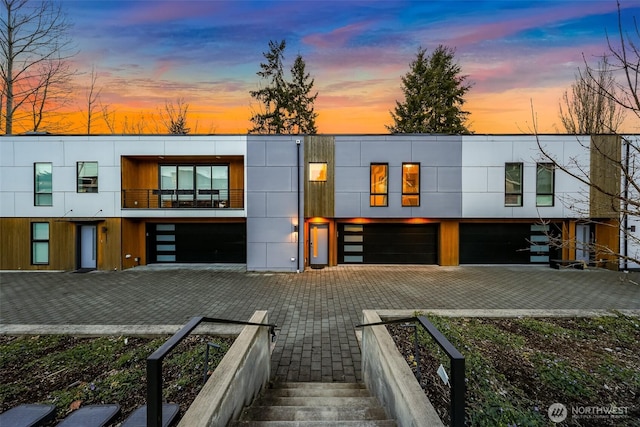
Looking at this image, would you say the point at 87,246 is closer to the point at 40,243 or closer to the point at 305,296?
the point at 40,243

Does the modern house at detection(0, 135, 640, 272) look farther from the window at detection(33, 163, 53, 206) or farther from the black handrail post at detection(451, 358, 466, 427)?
the black handrail post at detection(451, 358, 466, 427)

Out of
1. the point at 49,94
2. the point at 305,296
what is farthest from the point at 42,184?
the point at 305,296

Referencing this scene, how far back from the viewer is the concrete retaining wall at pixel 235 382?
Answer: 2.19m

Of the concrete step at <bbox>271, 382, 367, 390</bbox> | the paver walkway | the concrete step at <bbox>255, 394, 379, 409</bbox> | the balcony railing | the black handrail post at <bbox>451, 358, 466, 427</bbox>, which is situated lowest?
the paver walkway

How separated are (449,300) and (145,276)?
11202mm

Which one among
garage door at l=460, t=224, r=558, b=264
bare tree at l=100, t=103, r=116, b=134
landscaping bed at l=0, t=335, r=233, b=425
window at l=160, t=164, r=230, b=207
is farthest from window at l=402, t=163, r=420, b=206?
bare tree at l=100, t=103, r=116, b=134

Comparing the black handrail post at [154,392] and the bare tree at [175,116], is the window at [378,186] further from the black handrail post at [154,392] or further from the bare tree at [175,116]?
the bare tree at [175,116]

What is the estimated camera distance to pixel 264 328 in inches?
165

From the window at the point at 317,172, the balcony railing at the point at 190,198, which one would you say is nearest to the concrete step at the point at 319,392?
the window at the point at 317,172

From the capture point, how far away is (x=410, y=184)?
11250 mm

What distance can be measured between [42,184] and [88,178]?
200 centimetres

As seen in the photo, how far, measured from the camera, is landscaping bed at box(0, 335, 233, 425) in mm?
3070

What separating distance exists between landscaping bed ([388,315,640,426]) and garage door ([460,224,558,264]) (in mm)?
7108

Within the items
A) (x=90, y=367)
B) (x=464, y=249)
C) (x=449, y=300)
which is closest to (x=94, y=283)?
(x=90, y=367)
